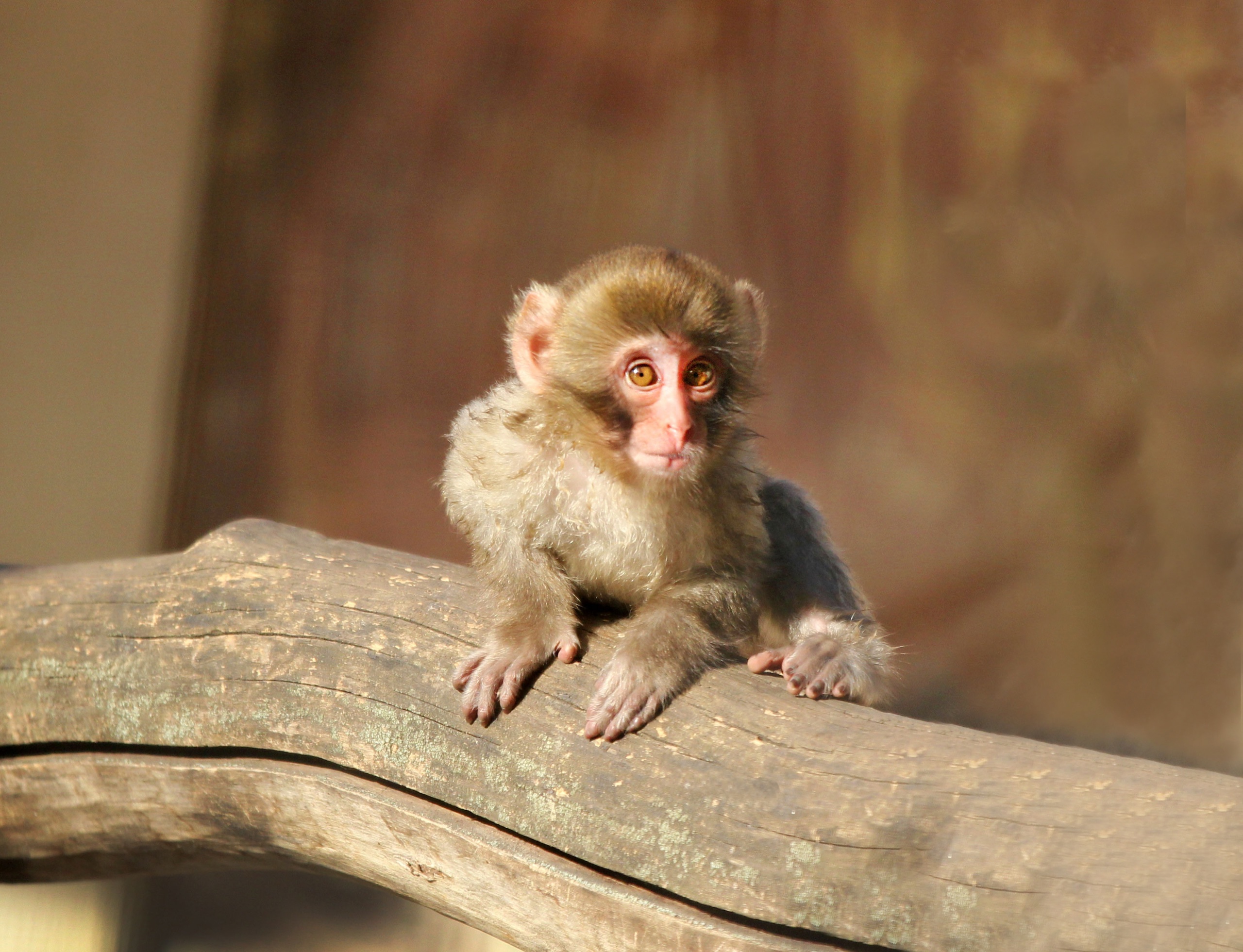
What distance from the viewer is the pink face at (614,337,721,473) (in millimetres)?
2934

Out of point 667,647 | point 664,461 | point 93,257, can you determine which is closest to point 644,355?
point 664,461

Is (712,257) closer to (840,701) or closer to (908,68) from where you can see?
(908,68)

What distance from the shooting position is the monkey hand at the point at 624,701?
2.71 meters

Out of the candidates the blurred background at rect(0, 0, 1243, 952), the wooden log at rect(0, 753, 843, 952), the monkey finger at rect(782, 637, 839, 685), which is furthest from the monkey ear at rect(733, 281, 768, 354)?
the blurred background at rect(0, 0, 1243, 952)

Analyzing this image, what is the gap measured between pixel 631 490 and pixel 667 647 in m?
0.50

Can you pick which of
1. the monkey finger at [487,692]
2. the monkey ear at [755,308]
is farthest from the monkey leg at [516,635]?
the monkey ear at [755,308]

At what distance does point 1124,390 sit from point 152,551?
5060mm

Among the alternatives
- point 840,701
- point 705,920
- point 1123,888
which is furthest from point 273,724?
point 1123,888

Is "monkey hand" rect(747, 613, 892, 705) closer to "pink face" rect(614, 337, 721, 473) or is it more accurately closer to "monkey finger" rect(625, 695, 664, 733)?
"monkey finger" rect(625, 695, 664, 733)

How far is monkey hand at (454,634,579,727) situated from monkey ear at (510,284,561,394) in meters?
0.75

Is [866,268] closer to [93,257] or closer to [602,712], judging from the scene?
[602,712]

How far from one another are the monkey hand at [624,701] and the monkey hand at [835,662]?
1.09ft

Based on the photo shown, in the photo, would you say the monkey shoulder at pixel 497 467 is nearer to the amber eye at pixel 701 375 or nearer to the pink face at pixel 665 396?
the pink face at pixel 665 396

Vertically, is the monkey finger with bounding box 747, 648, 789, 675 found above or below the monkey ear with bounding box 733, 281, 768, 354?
below
